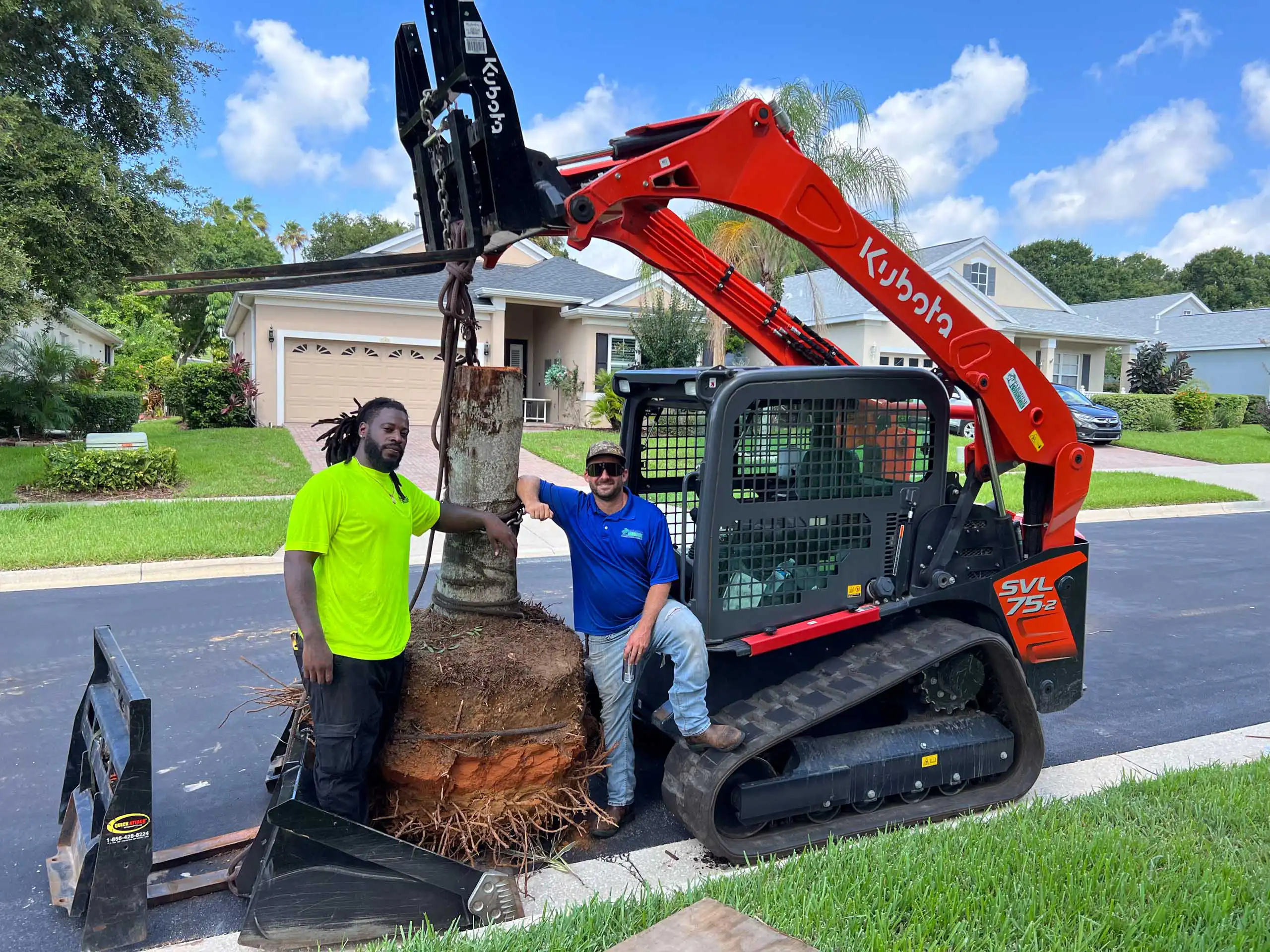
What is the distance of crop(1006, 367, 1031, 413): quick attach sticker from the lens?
4410 mm

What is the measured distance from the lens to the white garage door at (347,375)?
22.2 meters

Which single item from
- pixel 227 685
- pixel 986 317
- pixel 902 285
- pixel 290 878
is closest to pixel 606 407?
pixel 986 317

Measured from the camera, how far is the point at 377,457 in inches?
138

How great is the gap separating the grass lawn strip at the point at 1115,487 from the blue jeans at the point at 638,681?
376 inches

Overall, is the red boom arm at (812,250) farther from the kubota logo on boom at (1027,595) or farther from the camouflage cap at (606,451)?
the camouflage cap at (606,451)

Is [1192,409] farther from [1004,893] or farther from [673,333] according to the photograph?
[1004,893]

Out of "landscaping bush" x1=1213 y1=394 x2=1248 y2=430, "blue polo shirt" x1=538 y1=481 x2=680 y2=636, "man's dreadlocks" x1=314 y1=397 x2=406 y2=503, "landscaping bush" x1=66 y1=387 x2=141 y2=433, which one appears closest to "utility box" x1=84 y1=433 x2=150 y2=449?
"landscaping bush" x1=66 y1=387 x2=141 y2=433

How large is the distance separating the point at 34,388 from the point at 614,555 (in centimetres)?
2048

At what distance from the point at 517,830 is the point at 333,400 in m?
20.5

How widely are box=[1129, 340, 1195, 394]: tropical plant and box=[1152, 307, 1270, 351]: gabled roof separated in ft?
32.9

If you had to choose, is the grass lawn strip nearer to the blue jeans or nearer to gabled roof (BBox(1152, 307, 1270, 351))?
the blue jeans

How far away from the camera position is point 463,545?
399cm

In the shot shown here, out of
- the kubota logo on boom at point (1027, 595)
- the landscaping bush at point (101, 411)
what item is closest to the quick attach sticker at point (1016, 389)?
the kubota logo on boom at point (1027, 595)

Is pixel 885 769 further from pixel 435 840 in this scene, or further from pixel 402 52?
pixel 402 52
